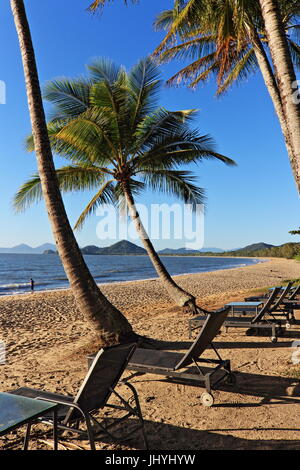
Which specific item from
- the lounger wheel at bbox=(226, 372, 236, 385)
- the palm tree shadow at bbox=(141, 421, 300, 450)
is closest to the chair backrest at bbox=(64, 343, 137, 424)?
the palm tree shadow at bbox=(141, 421, 300, 450)

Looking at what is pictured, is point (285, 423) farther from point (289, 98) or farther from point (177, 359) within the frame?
point (289, 98)

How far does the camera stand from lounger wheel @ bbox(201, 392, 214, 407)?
137 inches

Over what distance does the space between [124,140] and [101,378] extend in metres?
8.46

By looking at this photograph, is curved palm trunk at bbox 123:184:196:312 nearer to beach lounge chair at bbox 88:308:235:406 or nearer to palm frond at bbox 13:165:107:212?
palm frond at bbox 13:165:107:212

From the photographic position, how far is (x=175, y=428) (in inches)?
122

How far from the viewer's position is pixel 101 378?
2.73m

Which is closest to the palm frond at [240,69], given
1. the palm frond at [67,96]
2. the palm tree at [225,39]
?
the palm tree at [225,39]

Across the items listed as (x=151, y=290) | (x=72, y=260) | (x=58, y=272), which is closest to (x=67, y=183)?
(x=72, y=260)

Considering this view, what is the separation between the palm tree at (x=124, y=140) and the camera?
9.44 m

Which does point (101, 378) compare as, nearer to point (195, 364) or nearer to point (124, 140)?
point (195, 364)

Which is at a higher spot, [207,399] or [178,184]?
[178,184]

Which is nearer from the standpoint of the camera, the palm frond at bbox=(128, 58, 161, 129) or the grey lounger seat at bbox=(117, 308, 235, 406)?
the grey lounger seat at bbox=(117, 308, 235, 406)

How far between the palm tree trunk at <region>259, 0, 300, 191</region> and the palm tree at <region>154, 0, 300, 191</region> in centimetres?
7

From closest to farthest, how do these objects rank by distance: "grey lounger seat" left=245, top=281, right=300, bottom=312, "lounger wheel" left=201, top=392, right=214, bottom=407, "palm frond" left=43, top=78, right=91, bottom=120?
"lounger wheel" left=201, top=392, right=214, bottom=407
"grey lounger seat" left=245, top=281, right=300, bottom=312
"palm frond" left=43, top=78, right=91, bottom=120
